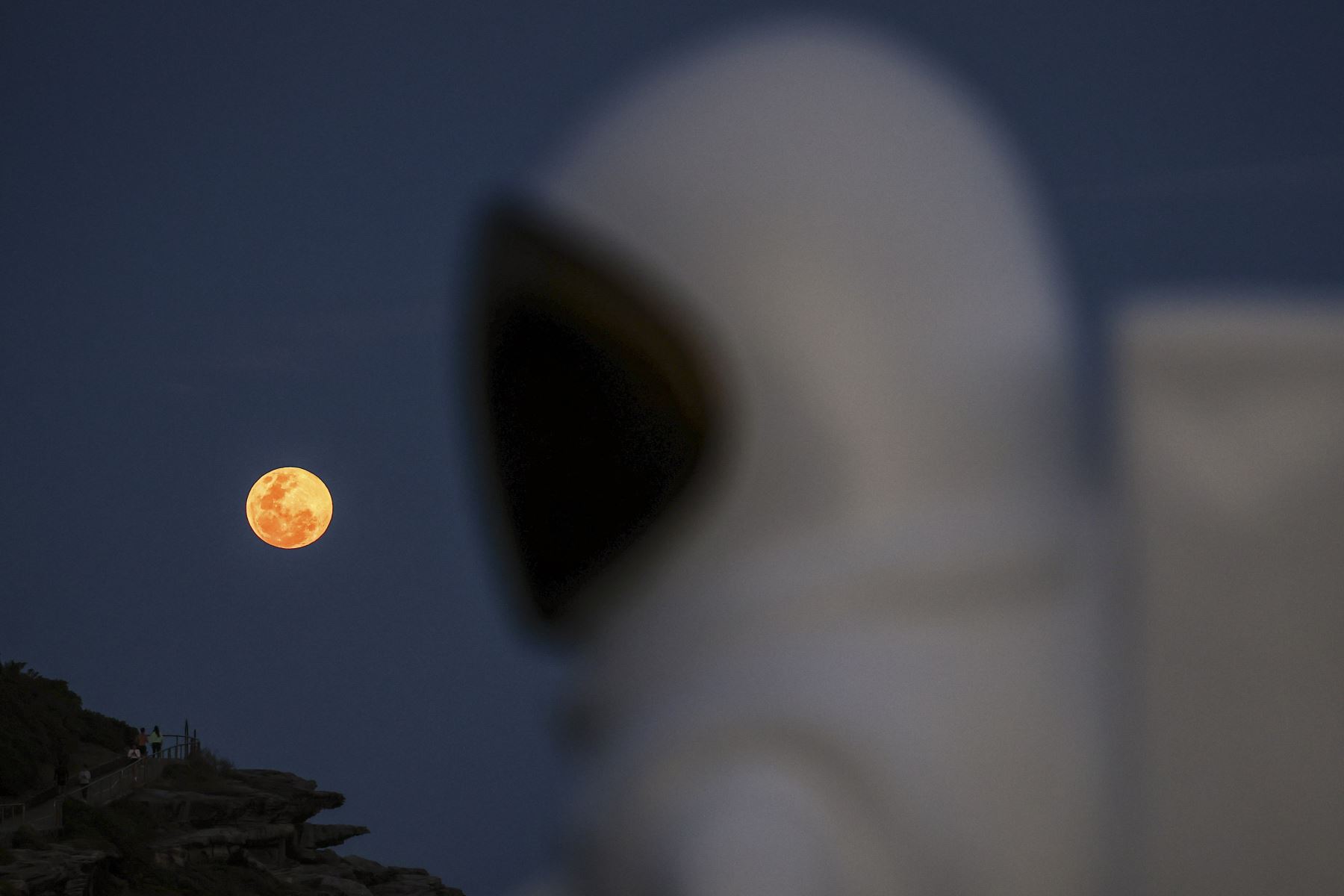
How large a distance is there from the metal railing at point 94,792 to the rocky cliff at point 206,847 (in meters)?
0.27

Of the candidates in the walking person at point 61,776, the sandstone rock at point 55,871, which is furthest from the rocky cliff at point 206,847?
the walking person at point 61,776

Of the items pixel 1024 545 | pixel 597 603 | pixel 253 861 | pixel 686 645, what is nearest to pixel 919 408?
pixel 1024 545

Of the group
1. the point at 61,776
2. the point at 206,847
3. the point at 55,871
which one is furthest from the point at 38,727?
the point at 55,871

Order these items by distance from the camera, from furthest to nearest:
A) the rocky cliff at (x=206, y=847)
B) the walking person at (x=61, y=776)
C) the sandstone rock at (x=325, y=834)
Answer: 1. the sandstone rock at (x=325, y=834)
2. the walking person at (x=61, y=776)
3. the rocky cliff at (x=206, y=847)

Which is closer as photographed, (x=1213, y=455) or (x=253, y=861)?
(x=253, y=861)

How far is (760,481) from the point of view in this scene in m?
30.3

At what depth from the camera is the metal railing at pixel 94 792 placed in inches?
786

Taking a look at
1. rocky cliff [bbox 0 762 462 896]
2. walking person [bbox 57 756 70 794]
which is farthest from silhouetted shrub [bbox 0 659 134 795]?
rocky cliff [bbox 0 762 462 896]

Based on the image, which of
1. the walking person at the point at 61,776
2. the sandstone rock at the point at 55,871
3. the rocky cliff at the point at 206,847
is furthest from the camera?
the walking person at the point at 61,776

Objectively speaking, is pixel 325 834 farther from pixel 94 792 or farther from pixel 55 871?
pixel 55 871

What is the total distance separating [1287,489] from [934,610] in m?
12.6

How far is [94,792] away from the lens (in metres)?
22.5

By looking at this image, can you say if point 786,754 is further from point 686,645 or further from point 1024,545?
point 1024,545

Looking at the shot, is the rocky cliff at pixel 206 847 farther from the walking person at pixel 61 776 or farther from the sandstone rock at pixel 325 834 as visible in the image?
the walking person at pixel 61 776
